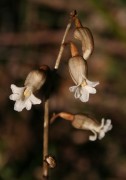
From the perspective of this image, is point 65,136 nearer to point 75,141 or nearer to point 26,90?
point 75,141

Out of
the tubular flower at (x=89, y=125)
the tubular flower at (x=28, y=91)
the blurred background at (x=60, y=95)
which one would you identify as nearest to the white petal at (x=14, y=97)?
the tubular flower at (x=28, y=91)

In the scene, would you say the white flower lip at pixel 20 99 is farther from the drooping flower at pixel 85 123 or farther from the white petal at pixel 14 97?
the drooping flower at pixel 85 123

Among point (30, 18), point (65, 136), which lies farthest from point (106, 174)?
point (30, 18)

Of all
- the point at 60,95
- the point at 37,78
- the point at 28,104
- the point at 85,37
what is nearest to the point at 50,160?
the point at 28,104

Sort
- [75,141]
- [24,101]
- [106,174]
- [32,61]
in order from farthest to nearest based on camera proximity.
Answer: [32,61]
[75,141]
[106,174]
[24,101]

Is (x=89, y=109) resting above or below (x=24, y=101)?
below

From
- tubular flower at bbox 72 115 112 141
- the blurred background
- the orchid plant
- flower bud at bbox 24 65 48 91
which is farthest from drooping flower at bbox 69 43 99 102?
the blurred background

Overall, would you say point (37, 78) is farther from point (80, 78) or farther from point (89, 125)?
point (89, 125)

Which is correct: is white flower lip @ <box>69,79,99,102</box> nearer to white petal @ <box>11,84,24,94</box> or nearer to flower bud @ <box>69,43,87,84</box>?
flower bud @ <box>69,43,87,84</box>
